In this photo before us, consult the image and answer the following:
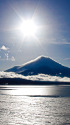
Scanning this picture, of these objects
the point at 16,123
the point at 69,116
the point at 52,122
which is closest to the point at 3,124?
the point at 16,123

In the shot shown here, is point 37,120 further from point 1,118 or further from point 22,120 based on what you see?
point 1,118

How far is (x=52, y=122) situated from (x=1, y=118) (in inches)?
549

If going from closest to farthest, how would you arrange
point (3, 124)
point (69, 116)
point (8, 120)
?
point (3, 124) → point (8, 120) → point (69, 116)

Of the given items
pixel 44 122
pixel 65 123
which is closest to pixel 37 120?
pixel 44 122

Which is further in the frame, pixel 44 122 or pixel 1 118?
pixel 1 118

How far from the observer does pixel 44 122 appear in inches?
2306

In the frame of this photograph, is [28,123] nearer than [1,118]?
Yes

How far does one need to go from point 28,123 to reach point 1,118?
1000cm

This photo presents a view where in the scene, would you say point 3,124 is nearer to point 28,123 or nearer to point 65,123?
point 28,123

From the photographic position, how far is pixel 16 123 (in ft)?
188

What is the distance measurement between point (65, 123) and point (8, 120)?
551 inches

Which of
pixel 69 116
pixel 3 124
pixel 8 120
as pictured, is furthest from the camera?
pixel 69 116

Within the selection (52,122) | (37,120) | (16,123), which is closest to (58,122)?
(52,122)

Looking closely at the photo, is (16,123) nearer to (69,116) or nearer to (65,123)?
(65,123)
